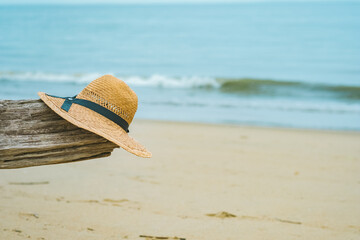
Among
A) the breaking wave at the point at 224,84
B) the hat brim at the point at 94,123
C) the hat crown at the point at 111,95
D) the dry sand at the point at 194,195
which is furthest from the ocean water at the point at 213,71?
the hat brim at the point at 94,123

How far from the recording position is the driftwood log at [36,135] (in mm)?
2186

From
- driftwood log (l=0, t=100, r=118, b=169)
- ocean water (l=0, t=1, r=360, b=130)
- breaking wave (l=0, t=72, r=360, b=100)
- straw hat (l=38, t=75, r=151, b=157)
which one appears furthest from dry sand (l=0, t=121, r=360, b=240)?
breaking wave (l=0, t=72, r=360, b=100)

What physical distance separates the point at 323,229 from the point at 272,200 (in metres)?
0.71

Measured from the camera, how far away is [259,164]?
5.38m

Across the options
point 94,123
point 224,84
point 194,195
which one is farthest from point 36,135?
point 224,84

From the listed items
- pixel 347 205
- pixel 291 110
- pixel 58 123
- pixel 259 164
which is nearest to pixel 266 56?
pixel 291 110

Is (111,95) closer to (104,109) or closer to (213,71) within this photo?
(104,109)

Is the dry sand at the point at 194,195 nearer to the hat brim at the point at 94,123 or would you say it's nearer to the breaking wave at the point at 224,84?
the hat brim at the point at 94,123

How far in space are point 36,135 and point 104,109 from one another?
382 millimetres

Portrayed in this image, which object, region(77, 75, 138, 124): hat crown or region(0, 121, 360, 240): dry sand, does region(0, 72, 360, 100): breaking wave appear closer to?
region(0, 121, 360, 240): dry sand

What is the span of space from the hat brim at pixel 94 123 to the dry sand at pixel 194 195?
1125mm

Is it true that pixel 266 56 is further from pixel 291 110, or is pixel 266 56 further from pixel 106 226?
pixel 106 226

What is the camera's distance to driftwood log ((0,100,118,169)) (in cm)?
219

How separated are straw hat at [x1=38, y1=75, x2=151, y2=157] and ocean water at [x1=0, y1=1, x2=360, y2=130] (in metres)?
6.42
